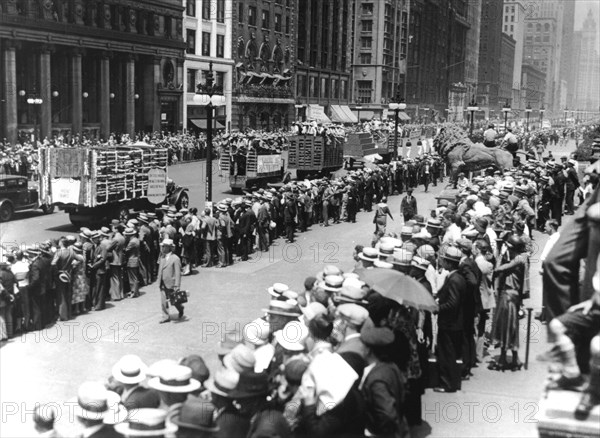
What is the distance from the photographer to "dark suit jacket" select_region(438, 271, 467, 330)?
9625 millimetres

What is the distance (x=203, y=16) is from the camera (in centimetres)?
6438

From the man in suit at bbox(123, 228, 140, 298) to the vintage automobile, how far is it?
931 centimetres

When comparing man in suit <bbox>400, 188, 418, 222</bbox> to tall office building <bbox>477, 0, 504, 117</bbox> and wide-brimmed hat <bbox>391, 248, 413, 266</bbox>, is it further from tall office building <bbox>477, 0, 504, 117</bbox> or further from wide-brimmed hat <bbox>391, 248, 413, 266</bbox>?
tall office building <bbox>477, 0, 504, 117</bbox>

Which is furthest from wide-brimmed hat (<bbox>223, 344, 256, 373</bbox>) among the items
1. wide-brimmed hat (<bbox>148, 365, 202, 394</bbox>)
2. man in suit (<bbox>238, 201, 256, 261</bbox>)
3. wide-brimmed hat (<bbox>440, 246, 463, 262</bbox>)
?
man in suit (<bbox>238, 201, 256, 261</bbox>)

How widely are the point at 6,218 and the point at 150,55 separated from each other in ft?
112

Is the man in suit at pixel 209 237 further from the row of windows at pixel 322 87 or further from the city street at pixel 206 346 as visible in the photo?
the row of windows at pixel 322 87

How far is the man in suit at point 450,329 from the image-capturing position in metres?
9.64

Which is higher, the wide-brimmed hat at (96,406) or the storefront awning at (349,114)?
the storefront awning at (349,114)

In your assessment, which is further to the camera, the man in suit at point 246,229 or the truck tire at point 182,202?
the truck tire at point 182,202

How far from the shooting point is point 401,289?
8.01 metres

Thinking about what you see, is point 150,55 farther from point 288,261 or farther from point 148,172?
point 288,261

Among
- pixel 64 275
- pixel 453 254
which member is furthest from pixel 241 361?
pixel 64 275

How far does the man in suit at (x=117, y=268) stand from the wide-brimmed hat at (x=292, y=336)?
9332mm

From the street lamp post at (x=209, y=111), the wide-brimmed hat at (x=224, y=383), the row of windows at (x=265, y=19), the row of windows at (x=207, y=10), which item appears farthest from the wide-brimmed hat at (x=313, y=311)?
the row of windows at (x=265, y=19)
